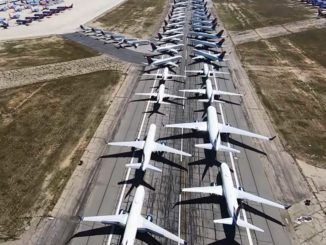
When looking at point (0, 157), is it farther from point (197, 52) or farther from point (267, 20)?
point (267, 20)

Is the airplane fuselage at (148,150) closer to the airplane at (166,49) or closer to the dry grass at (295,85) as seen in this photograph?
the dry grass at (295,85)

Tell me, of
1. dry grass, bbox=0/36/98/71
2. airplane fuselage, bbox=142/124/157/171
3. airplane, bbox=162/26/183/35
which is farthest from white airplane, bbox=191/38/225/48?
airplane fuselage, bbox=142/124/157/171

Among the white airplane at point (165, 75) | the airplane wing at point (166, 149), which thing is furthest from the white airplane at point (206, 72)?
the airplane wing at point (166, 149)

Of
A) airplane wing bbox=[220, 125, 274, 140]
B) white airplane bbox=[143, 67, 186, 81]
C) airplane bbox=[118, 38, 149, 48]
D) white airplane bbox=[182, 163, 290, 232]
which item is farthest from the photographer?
airplane bbox=[118, 38, 149, 48]

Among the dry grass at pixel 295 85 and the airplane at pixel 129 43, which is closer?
the dry grass at pixel 295 85

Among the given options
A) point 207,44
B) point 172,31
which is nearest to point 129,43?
point 172,31

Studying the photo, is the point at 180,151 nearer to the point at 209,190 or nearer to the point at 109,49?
the point at 209,190

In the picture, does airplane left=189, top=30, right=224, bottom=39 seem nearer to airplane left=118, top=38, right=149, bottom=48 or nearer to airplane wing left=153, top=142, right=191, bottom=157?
airplane left=118, top=38, right=149, bottom=48
